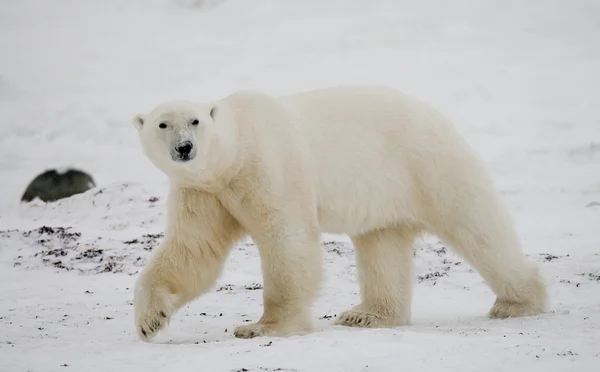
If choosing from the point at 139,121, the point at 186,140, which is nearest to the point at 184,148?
the point at 186,140

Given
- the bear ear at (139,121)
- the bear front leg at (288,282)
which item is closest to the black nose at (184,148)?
the bear ear at (139,121)

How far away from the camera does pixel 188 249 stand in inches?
187

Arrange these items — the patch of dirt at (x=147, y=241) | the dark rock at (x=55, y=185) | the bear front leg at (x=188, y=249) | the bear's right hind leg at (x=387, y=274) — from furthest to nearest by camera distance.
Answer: the dark rock at (x=55, y=185)
the patch of dirt at (x=147, y=241)
the bear's right hind leg at (x=387, y=274)
the bear front leg at (x=188, y=249)

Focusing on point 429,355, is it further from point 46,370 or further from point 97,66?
point 97,66

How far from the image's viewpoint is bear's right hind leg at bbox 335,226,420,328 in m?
5.55

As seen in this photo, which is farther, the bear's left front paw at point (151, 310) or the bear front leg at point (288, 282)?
the bear front leg at point (288, 282)

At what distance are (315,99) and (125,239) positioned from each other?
12.3 ft

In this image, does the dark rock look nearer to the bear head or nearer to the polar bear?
A: the polar bear

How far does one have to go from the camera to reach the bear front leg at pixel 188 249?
4.68m

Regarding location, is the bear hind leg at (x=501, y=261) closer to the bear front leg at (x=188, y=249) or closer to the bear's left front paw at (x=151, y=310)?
the bear front leg at (x=188, y=249)

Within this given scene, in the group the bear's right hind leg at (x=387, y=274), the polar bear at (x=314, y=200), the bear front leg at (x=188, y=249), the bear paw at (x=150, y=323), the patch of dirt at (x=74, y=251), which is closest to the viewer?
the bear paw at (x=150, y=323)

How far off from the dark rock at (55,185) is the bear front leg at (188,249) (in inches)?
350

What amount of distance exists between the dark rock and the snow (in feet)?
2.73

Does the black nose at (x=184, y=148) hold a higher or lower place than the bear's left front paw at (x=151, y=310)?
higher
